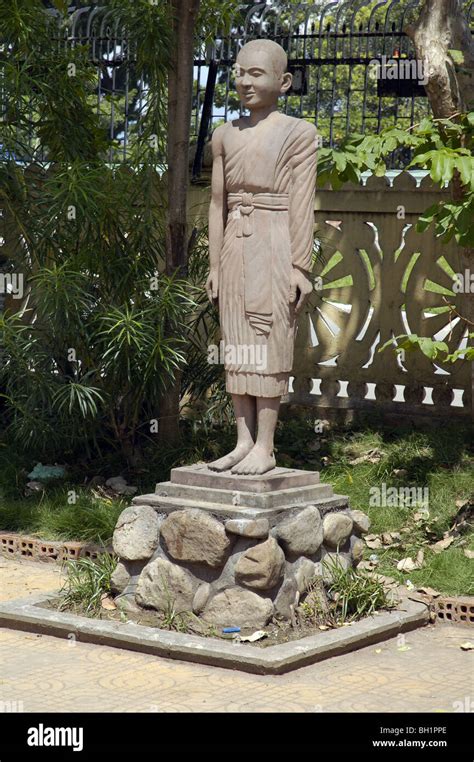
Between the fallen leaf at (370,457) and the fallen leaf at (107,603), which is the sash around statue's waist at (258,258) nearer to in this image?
the fallen leaf at (107,603)

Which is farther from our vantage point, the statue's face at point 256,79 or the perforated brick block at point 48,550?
the perforated brick block at point 48,550

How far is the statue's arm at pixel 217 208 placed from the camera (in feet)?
23.6

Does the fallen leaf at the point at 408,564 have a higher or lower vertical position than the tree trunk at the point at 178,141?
lower

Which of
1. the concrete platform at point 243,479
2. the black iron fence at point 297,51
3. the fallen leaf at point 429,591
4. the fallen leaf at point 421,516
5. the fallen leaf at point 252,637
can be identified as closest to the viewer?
the fallen leaf at point 252,637

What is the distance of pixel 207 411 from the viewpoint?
991cm

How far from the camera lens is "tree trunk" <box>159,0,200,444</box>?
973 centimetres

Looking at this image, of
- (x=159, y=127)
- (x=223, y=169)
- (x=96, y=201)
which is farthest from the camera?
(x=159, y=127)

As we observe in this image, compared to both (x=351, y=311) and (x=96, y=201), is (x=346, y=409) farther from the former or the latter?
(x=96, y=201)

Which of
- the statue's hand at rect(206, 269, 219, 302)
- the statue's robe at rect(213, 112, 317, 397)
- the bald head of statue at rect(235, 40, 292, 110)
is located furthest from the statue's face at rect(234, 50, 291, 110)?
the statue's hand at rect(206, 269, 219, 302)

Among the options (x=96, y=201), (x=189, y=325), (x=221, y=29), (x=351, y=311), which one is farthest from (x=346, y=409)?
(x=221, y=29)

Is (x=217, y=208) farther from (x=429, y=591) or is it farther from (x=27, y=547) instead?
(x=27, y=547)

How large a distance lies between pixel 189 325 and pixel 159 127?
5.79 feet

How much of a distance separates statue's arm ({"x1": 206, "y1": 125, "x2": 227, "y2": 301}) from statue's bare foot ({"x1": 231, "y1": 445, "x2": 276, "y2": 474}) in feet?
3.34

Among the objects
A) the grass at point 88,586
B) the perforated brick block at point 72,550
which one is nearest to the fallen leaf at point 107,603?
the grass at point 88,586
